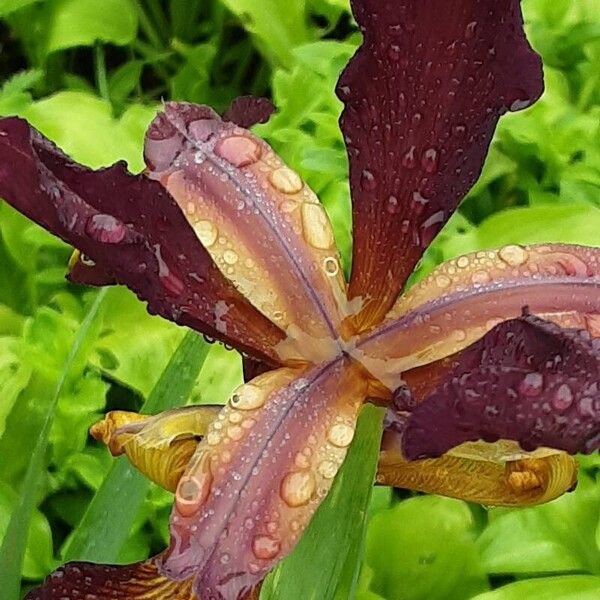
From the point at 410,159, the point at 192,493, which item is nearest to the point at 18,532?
the point at 192,493

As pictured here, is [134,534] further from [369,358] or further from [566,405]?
[566,405]

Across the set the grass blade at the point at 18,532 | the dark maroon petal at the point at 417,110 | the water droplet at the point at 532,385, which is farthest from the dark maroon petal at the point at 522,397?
the grass blade at the point at 18,532

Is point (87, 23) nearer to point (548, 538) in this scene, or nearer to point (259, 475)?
point (548, 538)

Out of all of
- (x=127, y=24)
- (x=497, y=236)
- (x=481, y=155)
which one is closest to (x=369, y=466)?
(x=481, y=155)

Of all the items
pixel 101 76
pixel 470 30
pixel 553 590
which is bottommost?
pixel 553 590

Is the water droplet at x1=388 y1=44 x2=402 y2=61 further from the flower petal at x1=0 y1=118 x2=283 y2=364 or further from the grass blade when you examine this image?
the grass blade

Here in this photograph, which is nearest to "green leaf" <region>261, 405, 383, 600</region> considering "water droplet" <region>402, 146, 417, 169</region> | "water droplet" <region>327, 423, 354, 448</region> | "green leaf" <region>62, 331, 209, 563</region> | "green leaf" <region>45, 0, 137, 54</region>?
"water droplet" <region>327, 423, 354, 448</region>
